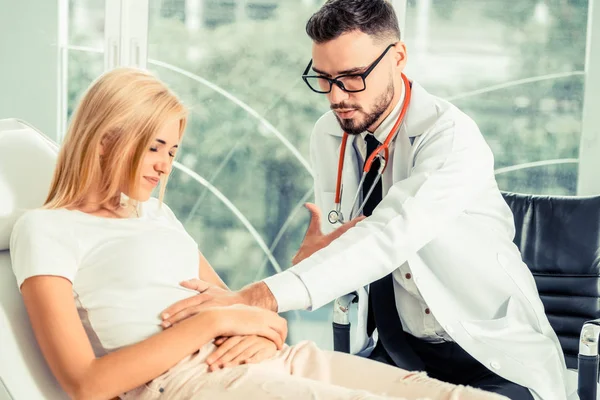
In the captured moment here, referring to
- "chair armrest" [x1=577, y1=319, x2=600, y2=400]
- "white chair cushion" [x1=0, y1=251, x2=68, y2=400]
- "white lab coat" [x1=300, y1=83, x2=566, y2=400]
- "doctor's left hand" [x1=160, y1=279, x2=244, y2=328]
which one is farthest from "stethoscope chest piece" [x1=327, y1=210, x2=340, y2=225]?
"white chair cushion" [x1=0, y1=251, x2=68, y2=400]

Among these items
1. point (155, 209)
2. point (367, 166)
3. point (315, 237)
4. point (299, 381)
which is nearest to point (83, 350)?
point (299, 381)

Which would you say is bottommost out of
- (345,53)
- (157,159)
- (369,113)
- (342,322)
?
(342,322)

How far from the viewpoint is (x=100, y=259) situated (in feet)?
4.81

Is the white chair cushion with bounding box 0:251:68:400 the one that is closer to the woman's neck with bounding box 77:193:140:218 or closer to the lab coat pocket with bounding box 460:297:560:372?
the woman's neck with bounding box 77:193:140:218

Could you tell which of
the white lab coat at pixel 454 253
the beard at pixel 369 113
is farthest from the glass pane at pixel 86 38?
the white lab coat at pixel 454 253

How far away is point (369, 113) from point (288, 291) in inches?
21.2

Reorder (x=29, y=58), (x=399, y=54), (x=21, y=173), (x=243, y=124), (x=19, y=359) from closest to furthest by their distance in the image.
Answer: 1. (x=19, y=359)
2. (x=21, y=173)
3. (x=399, y=54)
4. (x=29, y=58)
5. (x=243, y=124)

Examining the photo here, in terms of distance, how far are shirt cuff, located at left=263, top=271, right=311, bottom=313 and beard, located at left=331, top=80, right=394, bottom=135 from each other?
472 millimetres

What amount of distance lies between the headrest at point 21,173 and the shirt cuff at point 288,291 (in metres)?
0.54

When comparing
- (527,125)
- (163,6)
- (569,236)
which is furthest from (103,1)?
(569,236)

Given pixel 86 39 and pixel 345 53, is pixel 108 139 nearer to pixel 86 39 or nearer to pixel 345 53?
pixel 345 53

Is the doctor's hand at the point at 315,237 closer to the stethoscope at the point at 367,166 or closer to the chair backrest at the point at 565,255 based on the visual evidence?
the stethoscope at the point at 367,166

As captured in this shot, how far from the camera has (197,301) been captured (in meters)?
1.49

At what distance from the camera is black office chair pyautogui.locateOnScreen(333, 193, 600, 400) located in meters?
2.02
